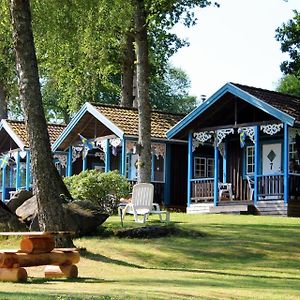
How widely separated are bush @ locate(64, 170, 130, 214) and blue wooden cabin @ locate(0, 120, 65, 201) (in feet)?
40.9

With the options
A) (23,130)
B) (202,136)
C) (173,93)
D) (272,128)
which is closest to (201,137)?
(202,136)

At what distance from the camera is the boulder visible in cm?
1761

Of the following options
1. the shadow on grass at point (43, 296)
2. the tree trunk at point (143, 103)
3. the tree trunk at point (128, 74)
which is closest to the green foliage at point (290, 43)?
the tree trunk at point (128, 74)

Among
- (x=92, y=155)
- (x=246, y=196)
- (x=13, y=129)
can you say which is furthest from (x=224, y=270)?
(x=13, y=129)

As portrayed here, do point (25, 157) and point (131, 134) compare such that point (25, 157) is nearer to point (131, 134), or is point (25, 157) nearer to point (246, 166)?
point (131, 134)

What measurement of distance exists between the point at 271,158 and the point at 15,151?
16.0 metres

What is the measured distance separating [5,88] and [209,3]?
58.3ft

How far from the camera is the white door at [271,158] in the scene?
29075mm

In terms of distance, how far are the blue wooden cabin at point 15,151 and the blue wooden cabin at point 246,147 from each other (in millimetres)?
10247

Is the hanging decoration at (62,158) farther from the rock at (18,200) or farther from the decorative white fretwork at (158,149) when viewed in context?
the rock at (18,200)

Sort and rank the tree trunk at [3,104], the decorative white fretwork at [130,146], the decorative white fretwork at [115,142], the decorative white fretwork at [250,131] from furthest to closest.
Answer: the tree trunk at [3,104] < the decorative white fretwork at [115,142] < the decorative white fretwork at [130,146] < the decorative white fretwork at [250,131]

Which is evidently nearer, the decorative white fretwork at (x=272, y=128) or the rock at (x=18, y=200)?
the rock at (x=18, y=200)

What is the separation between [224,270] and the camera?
14320mm

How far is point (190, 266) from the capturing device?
15.0m
